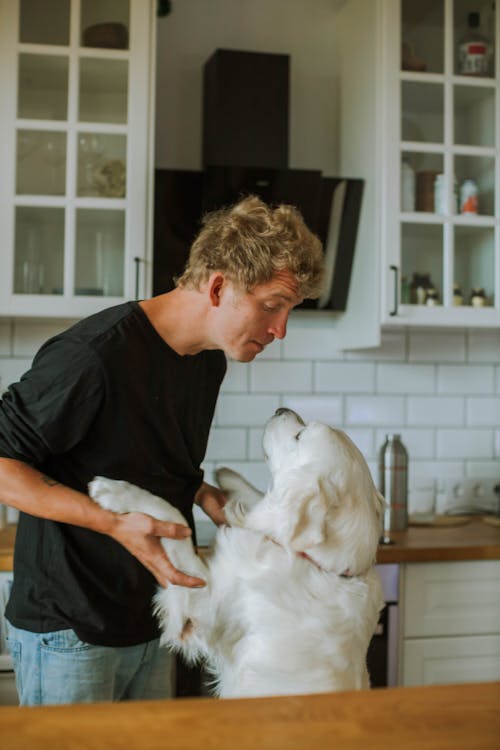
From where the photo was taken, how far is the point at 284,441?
1.75 meters

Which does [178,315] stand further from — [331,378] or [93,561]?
[331,378]

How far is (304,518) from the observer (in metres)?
1.54

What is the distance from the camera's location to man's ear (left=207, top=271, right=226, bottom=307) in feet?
5.18

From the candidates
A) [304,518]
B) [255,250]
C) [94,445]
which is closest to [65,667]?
[94,445]

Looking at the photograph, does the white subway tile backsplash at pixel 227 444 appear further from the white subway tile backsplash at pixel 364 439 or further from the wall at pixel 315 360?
the white subway tile backsplash at pixel 364 439

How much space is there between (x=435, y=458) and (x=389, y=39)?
1.47m

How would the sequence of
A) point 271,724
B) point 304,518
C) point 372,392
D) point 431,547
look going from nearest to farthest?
1. point 271,724
2. point 304,518
3. point 431,547
4. point 372,392

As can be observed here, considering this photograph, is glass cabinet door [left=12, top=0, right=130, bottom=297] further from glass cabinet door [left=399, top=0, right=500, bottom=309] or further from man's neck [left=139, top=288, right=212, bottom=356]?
man's neck [left=139, top=288, right=212, bottom=356]

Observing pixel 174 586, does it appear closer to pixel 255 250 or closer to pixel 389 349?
pixel 255 250

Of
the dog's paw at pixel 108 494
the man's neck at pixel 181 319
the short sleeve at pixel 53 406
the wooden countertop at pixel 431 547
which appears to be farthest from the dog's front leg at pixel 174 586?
the wooden countertop at pixel 431 547

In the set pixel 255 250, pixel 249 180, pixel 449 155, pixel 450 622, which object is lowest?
pixel 450 622

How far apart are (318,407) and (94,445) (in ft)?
5.25

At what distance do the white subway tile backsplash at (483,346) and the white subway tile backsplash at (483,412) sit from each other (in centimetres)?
15

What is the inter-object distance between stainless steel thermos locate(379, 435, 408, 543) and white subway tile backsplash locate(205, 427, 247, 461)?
488 millimetres
